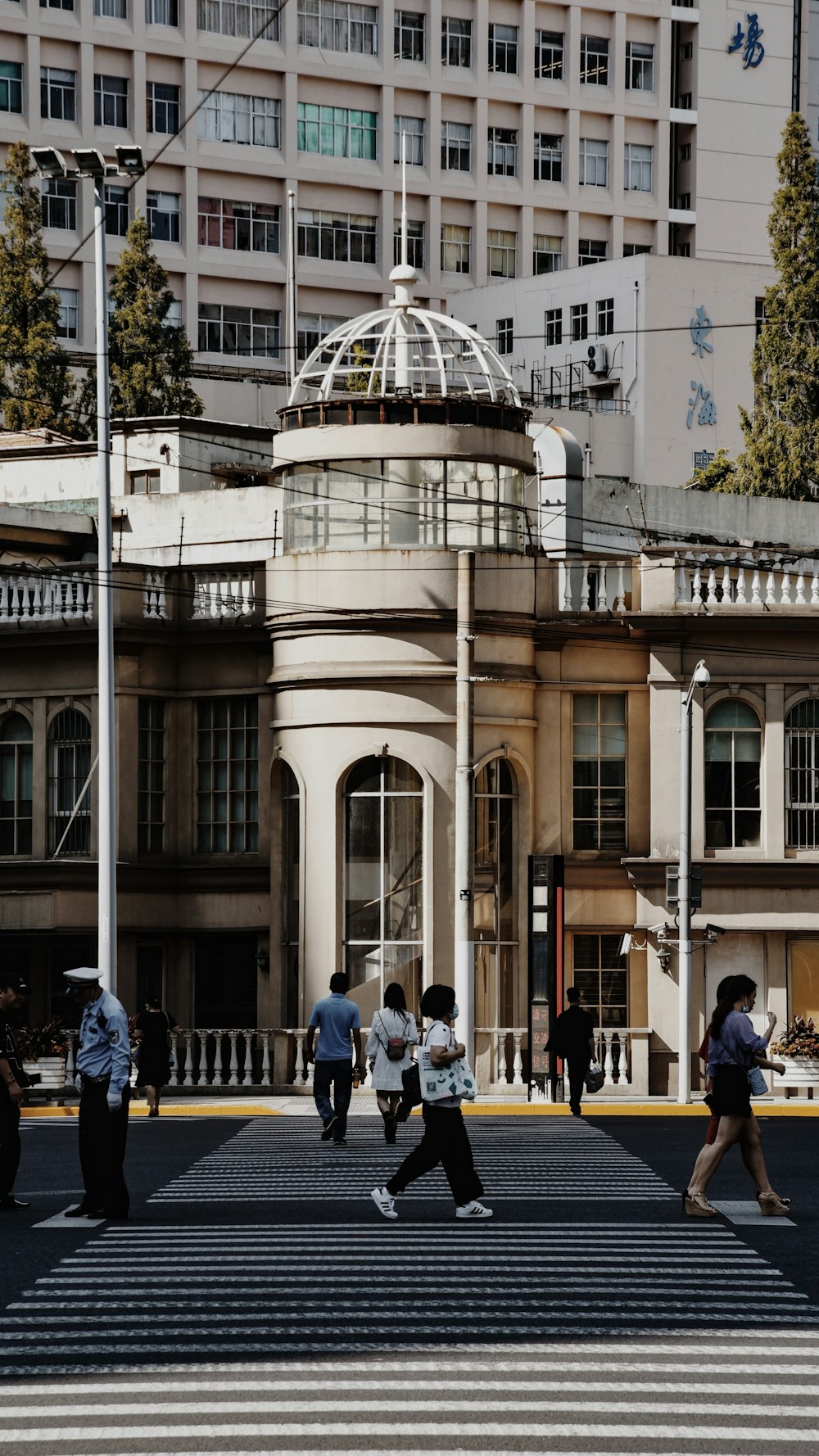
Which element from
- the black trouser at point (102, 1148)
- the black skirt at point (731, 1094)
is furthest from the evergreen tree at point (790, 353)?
the black trouser at point (102, 1148)

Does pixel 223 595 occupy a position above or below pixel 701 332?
below

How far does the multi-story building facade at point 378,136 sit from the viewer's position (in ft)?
282

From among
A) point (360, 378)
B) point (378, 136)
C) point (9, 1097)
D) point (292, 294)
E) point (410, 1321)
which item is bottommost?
point (410, 1321)

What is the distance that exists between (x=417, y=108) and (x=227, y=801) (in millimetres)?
60654

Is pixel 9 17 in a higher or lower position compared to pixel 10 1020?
higher

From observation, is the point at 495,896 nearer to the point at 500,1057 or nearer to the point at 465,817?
the point at 500,1057

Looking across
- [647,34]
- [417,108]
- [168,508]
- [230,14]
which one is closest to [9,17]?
[230,14]

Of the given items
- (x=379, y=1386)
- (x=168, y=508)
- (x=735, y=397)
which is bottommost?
(x=379, y=1386)

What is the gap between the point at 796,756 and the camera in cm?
3572

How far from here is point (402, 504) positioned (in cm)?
3512

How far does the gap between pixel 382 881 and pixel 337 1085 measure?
34.7 ft

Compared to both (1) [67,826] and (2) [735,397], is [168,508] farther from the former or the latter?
(2) [735,397]

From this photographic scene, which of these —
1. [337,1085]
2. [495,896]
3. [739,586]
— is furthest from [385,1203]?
[739,586]

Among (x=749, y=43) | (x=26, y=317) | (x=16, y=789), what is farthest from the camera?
(x=749, y=43)
